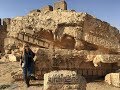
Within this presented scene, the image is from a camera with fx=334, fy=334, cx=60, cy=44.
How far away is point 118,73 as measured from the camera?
11.4 m

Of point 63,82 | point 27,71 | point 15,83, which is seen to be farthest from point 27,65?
point 63,82

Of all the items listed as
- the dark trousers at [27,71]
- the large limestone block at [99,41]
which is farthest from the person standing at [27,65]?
the large limestone block at [99,41]

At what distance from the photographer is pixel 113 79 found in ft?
38.6

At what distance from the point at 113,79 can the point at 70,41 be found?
7.31 ft

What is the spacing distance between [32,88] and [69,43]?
288 centimetres

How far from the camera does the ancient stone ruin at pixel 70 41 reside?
1205 centimetres

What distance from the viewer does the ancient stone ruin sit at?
1205cm

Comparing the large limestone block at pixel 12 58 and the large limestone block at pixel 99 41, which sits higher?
the large limestone block at pixel 99 41

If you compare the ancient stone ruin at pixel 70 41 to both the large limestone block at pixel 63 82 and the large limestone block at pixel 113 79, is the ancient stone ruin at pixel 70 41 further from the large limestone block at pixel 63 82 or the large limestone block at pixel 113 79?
the large limestone block at pixel 63 82

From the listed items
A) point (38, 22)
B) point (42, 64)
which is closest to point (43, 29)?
point (38, 22)

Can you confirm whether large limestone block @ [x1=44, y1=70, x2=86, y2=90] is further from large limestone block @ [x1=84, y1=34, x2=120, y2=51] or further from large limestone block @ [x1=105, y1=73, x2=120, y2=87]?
large limestone block @ [x1=84, y1=34, x2=120, y2=51]

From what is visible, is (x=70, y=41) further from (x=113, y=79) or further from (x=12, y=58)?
(x=12, y=58)

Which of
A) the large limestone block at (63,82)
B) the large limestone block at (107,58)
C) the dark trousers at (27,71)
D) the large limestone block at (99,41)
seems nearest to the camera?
the large limestone block at (63,82)

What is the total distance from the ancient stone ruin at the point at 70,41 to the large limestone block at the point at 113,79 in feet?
1.58
